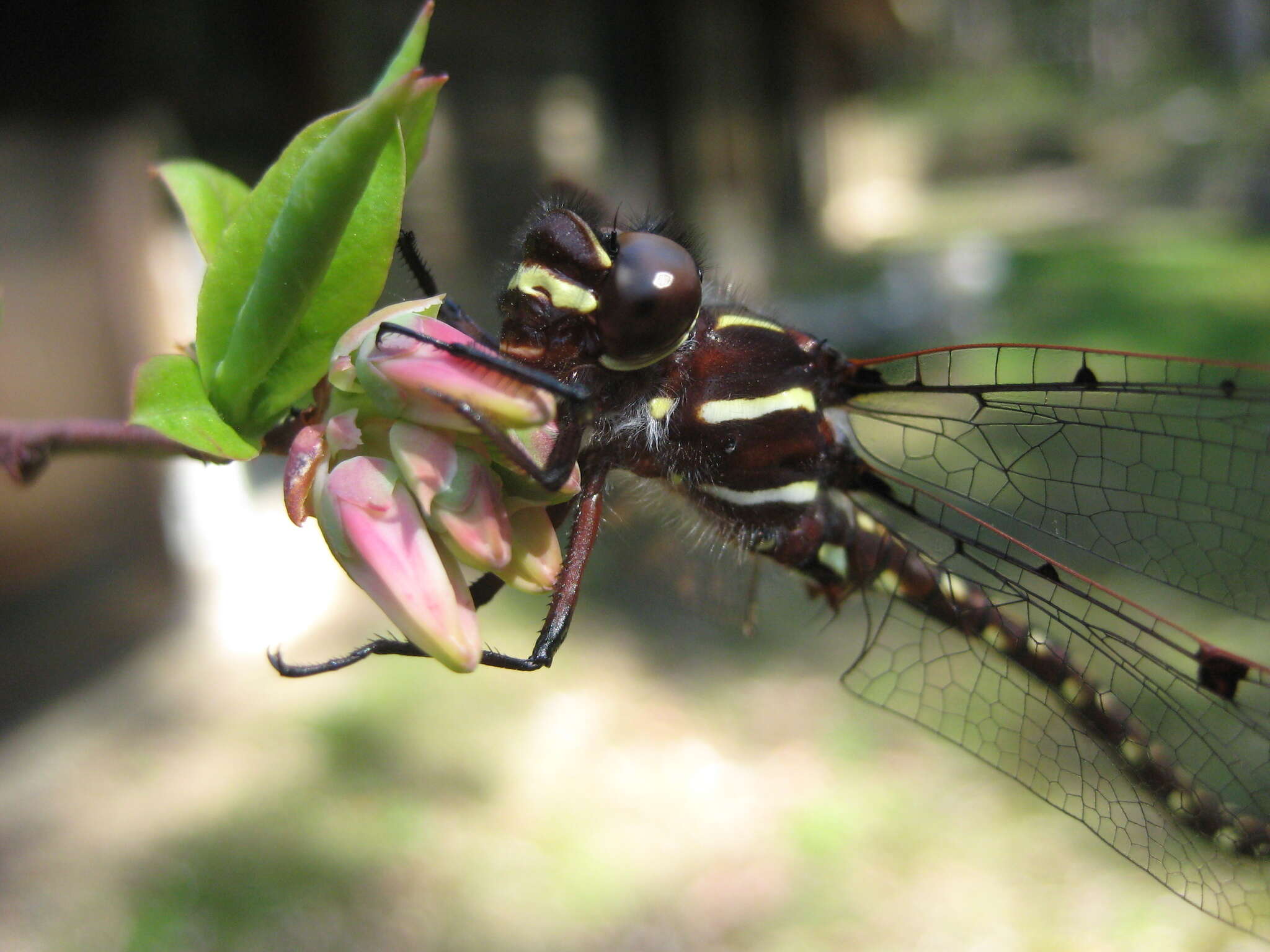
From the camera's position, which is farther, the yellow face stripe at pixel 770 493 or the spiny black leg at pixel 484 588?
the yellow face stripe at pixel 770 493

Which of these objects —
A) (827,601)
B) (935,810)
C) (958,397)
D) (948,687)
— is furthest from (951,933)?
(958,397)

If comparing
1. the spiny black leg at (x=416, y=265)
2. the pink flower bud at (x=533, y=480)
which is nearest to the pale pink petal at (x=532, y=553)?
the pink flower bud at (x=533, y=480)

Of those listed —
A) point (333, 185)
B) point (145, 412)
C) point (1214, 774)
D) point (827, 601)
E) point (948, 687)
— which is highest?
point (333, 185)

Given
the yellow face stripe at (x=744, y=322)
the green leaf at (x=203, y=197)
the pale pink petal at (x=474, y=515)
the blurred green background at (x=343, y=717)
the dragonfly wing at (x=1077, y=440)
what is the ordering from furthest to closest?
1. the blurred green background at (x=343, y=717)
2. the dragonfly wing at (x=1077, y=440)
3. the yellow face stripe at (x=744, y=322)
4. the green leaf at (x=203, y=197)
5. the pale pink petal at (x=474, y=515)

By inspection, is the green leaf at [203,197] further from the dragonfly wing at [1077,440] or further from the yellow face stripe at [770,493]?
the dragonfly wing at [1077,440]

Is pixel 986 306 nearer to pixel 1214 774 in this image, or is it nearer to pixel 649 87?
pixel 649 87
